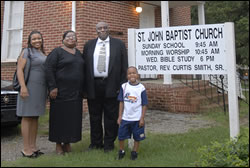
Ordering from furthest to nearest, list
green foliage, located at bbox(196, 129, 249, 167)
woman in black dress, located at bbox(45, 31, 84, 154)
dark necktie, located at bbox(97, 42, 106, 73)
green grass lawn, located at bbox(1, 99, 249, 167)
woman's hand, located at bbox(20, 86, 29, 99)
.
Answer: dark necktie, located at bbox(97, 42, 106, 73)
woman in black dress, located at bbox(45, 31, 84, 154)
woman's hand, located at bbox(20, 86, 29, 99)
green grass lawn, located at bbox(1, 99, 249, 167)
green foliage, located at bbox(196, 129, 249, 167)

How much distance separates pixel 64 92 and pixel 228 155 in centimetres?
229

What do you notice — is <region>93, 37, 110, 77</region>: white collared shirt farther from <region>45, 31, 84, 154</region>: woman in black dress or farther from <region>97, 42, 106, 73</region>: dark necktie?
<region>45, 31, 84, 154</region>: woman in black dress

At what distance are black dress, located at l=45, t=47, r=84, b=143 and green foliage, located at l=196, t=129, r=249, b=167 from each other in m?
1.84

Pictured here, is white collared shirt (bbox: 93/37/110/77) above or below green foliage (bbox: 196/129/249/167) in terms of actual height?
above

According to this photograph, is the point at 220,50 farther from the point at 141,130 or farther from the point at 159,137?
the point at 159,137

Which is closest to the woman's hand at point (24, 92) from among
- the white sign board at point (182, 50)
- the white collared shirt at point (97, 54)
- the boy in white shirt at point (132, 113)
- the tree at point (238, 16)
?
the white collared shirt at point (97, 54)

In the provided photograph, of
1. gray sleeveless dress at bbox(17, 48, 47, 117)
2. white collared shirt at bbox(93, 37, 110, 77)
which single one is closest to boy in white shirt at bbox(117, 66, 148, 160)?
white collared shirt at bbox(93, 37, 110, 77)

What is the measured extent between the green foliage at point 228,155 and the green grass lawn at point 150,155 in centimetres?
20

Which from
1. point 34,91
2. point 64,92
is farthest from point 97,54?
point 34,91

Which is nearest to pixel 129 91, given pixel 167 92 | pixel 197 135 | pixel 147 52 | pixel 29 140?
pixel 147 52

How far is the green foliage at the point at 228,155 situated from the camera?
2.77 metres

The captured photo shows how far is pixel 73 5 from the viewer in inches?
305

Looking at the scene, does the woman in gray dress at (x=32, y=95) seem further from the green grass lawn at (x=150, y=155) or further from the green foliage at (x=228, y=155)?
the green foliage at (x=228, y=155)

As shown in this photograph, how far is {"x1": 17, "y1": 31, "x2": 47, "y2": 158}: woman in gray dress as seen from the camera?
3.86m
